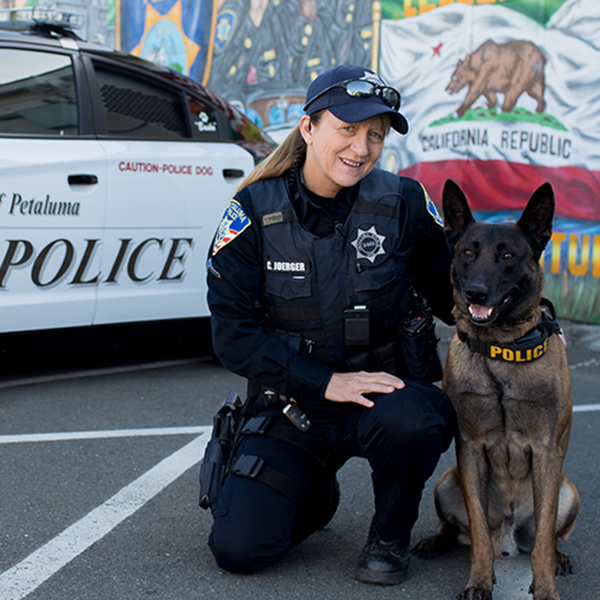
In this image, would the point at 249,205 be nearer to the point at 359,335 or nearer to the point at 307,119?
the point at 307,119

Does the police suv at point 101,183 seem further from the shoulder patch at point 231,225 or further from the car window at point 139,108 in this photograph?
the shoulder patch at point 231,225

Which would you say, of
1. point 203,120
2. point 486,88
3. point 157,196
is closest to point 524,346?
point 157,196

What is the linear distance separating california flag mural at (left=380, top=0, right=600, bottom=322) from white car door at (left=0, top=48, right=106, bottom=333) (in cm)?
398

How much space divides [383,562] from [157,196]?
8.70 ft

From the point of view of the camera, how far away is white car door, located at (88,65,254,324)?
437 cm

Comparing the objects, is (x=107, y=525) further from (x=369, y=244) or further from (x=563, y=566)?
(x=563, y=566)

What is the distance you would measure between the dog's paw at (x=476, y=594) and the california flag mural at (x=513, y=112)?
15.0ft

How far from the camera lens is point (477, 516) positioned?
2393 millimetres

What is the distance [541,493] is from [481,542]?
232 millimetres

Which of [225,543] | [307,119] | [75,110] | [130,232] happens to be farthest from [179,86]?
[225,543]

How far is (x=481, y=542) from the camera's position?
237 cm

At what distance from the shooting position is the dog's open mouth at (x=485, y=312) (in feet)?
7.91

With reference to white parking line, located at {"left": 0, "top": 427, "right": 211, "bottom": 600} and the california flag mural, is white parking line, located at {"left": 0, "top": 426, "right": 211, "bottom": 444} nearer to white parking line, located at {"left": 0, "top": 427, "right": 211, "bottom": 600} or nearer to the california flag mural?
white parking line, located at {"left": 0, "top": 427, "right": 211, "bottom": 600}

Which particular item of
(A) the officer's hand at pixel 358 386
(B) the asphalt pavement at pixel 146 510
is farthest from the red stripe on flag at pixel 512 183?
(A) the officer's hand at pixel 358 386
